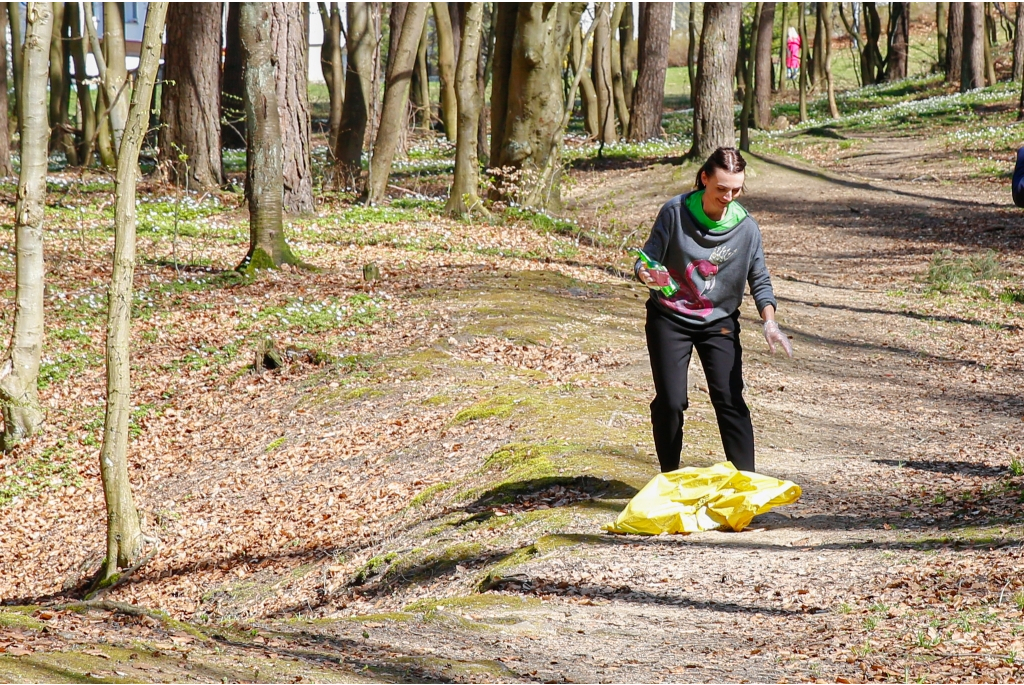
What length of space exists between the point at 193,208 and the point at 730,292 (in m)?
14.3

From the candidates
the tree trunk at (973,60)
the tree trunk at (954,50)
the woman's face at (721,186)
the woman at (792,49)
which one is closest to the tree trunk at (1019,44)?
the tree trunk at (973,60)

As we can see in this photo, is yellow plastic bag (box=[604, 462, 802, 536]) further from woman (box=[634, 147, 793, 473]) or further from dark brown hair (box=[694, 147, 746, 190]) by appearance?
dark brown hair (box=[694, 147, 746, 190])

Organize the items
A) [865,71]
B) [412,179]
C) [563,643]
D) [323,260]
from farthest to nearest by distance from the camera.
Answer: [865,71], [412,179], [323,260], [563,643]

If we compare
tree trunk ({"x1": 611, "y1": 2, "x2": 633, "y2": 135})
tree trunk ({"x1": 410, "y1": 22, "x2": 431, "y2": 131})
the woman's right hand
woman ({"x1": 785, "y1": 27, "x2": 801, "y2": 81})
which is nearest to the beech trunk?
tree trunk ({"x1": 611, "y1": 2, "x2": 633, "y2": 135})

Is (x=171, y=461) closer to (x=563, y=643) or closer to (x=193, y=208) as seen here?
(x=563, y=643)

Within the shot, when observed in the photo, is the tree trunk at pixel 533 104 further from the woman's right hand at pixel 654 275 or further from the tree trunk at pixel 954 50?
the tree trunk at pixel 954 50

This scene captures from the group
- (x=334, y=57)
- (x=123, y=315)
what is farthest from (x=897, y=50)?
(x=123, y=315)

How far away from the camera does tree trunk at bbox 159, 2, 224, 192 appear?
19.4m

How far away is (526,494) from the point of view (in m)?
6.86

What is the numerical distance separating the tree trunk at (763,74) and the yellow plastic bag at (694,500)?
1212 inches

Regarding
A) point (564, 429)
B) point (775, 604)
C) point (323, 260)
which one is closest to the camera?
point (775, 604)

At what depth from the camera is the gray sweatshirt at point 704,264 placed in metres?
5.71

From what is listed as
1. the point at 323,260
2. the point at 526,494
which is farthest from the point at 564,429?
the point at 323,260

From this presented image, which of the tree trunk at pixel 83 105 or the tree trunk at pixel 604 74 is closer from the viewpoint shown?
the tree trunk at pixel 83 105
